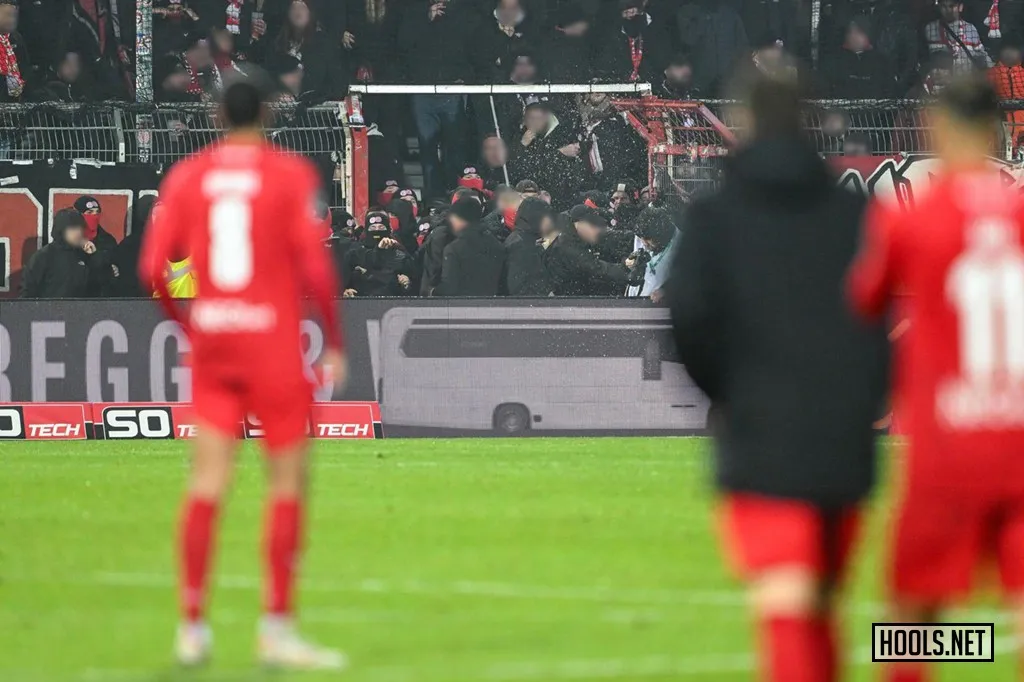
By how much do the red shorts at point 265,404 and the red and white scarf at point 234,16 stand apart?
15.8 metres

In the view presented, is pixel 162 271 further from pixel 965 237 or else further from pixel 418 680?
pixel 965 237

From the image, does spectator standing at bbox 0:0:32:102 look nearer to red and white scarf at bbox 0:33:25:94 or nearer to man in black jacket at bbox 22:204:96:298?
red and white scarf at bbox 0:33:25:94

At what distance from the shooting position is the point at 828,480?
489cm

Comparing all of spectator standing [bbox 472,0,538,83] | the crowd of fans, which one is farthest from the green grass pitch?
spectator standing [bbox 472,0,538,83]

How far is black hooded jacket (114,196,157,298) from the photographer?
2072 cm

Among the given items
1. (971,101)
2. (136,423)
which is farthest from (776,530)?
(136,423)

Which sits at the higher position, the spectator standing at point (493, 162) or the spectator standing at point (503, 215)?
the spectator standing at point (493, 162)

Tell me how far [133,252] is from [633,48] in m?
5.99

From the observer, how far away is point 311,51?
879 inches

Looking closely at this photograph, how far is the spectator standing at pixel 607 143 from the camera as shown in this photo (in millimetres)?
21609

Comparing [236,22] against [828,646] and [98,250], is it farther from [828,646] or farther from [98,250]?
[828,646]

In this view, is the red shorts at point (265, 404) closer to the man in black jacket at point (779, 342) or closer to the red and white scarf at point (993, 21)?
the man in black jacket at point (779, 342)

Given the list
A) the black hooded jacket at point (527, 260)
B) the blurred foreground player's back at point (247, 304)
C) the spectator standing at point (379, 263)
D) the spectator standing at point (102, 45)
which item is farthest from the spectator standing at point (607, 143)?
the blurred foreground player's back at point (247, 304)

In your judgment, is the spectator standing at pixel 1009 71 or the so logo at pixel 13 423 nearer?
the so logo at pixel 13 423
